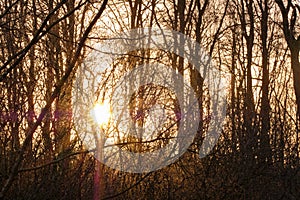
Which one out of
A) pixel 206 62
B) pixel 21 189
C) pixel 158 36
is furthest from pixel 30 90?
pixel 206 62

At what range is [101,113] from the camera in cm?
678

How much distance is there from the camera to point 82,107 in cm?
660

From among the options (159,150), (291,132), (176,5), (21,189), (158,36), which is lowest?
(21,189)

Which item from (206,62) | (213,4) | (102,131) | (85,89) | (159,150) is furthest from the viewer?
(213,4)

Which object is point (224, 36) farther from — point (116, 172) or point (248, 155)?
point (116, 172)

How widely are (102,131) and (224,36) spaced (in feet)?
51.8

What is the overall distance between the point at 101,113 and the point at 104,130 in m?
0.40

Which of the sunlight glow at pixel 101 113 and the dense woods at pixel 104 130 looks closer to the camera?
→ the dense woods at pixel 104 130

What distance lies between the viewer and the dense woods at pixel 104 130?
4359mm

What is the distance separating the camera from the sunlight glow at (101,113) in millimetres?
6578

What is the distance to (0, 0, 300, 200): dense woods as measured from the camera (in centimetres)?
436

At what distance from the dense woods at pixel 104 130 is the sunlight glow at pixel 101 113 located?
0.46ft

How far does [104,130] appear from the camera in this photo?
643 centimetres

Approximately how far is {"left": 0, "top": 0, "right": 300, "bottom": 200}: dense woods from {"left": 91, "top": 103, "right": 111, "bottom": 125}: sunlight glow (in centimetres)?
14
